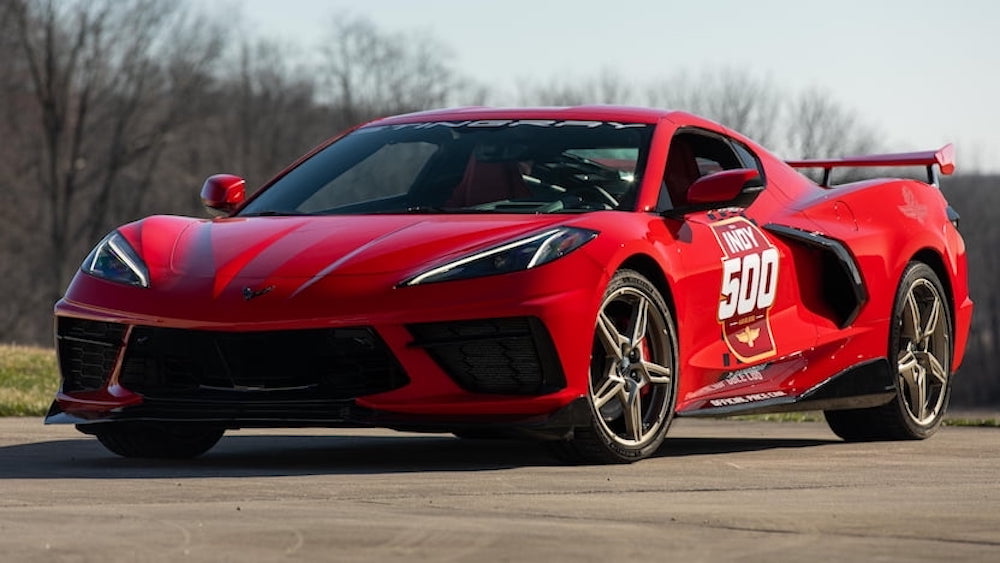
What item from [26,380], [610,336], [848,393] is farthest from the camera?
[26,380]

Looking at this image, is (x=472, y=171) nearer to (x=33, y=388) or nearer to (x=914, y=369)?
(x=914, y=369)

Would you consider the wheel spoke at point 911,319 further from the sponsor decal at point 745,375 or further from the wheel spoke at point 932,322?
the sponsor decal at point 745,375

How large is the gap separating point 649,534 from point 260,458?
3.22 meters

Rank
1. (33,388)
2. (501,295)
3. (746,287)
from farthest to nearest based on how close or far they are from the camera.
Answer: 1. (33,388)
2. (746,287)
3. (501,295)

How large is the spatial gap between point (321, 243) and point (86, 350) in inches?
40.0

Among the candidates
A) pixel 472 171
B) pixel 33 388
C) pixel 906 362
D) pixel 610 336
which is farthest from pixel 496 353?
pixel 33 388

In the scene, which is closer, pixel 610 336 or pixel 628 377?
pixel 610 336

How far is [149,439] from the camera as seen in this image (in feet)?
24.7

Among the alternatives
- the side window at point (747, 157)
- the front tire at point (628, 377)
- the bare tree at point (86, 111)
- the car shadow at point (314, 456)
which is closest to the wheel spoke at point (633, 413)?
the front tire at point (628, 377)

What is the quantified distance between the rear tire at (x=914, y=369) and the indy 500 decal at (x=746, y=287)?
3.57ft

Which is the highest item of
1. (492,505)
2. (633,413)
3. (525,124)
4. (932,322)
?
(525,124)

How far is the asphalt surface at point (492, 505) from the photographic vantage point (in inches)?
176

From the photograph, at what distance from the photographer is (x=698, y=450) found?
8336 millimetres

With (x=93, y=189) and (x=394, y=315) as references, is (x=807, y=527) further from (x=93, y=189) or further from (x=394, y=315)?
(x=93, y=189)
